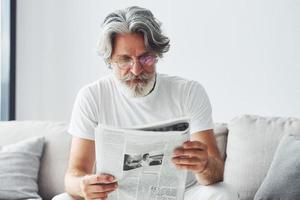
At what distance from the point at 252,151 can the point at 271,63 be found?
0.53m

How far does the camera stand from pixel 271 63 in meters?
2.45

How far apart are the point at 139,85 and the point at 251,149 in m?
0.69

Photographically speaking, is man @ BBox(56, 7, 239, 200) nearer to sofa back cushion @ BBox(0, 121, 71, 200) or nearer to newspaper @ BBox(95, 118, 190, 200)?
newspaper @ BBox(95, 118, 190, 200)

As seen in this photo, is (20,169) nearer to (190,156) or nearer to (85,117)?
(85,117)

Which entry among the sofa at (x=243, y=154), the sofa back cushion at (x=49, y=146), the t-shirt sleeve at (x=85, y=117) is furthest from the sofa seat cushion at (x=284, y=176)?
the sofa back cushion at (x=49, y=146)

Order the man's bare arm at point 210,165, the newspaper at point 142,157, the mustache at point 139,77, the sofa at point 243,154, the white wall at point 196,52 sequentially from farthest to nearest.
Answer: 1. the white wall at point 196,52
2. the sofa at point 243,154
3. the mustache at point 139,77
4. the man's bare arm at point 210,165
5. the newspaper at point 142,157

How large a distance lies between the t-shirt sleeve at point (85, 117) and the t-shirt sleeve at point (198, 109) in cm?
34

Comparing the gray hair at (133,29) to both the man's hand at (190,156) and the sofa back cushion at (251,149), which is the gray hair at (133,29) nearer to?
the man's hand at (190,156)

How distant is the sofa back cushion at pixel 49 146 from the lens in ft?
7.45

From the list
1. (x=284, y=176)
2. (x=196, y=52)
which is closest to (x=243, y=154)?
Result: (x=284, y=176)

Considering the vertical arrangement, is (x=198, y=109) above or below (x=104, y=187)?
above

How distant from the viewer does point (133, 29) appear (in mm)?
1652

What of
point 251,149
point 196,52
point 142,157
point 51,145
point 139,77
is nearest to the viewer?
point 142,157

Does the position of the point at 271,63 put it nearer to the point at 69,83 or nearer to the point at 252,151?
the point at 252,151
